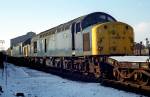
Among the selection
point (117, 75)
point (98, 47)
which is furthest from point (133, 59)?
point (98, 47)

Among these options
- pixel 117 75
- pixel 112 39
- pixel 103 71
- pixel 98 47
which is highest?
pixel 112 39

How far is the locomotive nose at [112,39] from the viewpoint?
1845 centimetres

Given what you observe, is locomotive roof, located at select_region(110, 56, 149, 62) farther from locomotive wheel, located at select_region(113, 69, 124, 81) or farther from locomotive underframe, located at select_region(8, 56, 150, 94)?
locomotive wheel, located at select_region(113, 69, 124, 81)

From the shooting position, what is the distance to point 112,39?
18750mm

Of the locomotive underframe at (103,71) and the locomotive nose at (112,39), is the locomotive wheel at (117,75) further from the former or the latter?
the locomotive nose at (112,39)

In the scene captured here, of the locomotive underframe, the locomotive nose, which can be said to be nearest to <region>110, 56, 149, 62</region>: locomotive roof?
the locomotive underframe

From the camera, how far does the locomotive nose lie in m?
18.5

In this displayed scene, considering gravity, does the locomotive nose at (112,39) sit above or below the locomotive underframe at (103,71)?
above

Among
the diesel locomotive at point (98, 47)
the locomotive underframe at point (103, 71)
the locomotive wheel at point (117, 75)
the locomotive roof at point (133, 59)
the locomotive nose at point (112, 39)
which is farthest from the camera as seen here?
the locomotive nose at point (112, 39)

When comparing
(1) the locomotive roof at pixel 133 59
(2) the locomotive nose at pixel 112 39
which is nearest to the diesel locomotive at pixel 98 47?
(2) the locomotive nose at pixel 112 39

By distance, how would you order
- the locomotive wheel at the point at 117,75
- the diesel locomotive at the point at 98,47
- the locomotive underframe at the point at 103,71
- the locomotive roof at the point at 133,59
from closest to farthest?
the locomotive underframe at the point at 103,71, the locomotive roof at the point at 133,59, the locomotive wheel at the point at 117,75, the diesel locomotive at the point at 98,47

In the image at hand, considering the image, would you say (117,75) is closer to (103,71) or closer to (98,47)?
(103,71)

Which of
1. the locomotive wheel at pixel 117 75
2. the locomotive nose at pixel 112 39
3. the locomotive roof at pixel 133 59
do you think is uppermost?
the locomotive nose at pixel 112 39

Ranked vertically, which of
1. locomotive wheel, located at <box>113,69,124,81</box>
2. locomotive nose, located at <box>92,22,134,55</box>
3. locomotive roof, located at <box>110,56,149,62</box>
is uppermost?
locomotive nose, located at <box>92,22,134,55</box>
